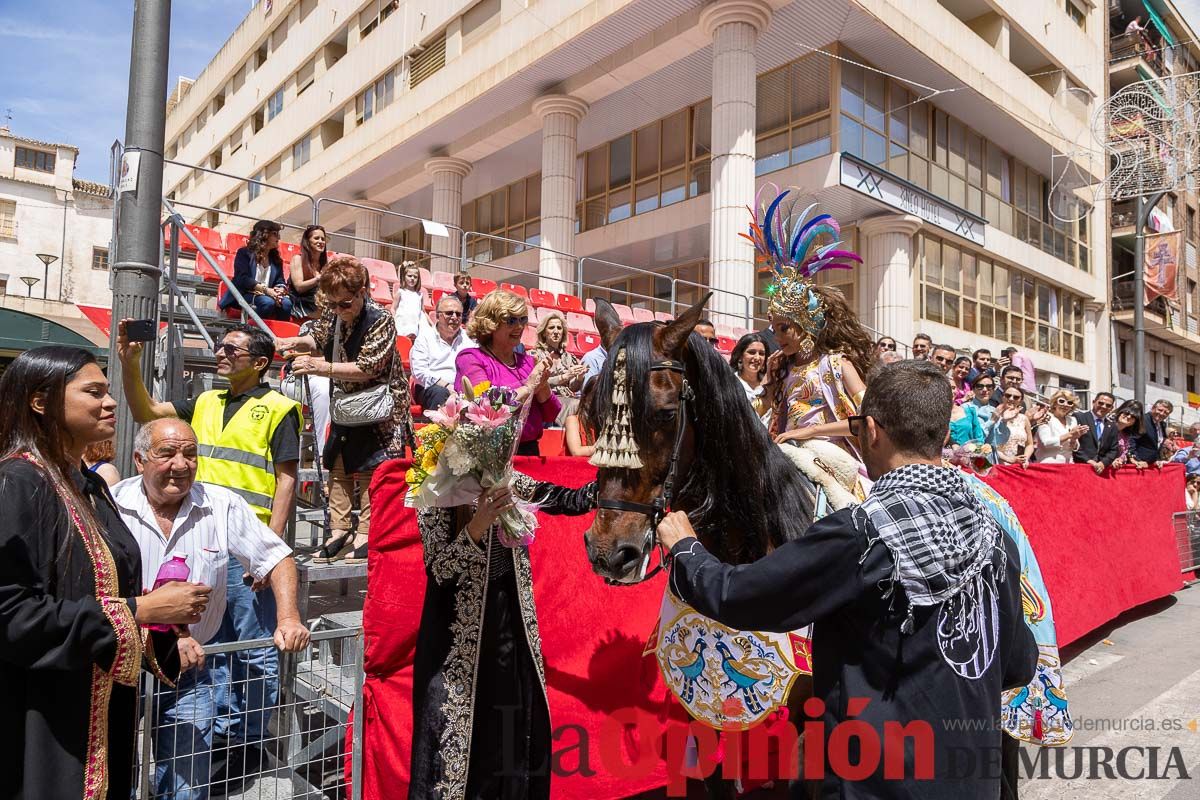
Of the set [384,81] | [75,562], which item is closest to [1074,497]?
[75,562]

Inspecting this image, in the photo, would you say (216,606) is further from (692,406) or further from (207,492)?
(692,406)

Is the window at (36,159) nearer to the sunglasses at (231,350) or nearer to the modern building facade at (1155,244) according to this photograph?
the sunglasses at (231,350)

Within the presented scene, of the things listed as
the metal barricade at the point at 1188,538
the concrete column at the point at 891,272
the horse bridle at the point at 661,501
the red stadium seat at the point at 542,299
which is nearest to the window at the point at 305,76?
the red stadium seat at the point at 542,299

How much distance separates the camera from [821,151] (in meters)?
16.8

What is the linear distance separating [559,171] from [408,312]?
38.7ft

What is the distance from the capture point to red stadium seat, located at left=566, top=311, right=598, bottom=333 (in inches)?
504

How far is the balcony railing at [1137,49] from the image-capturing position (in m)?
27.3

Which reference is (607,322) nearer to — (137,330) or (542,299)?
(137,330)

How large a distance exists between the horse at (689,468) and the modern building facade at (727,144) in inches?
419

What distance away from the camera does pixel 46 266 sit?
115ft

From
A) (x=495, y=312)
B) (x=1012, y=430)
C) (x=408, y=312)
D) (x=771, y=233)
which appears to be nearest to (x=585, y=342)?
(x=408, y=312)

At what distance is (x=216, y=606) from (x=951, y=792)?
2.86 m

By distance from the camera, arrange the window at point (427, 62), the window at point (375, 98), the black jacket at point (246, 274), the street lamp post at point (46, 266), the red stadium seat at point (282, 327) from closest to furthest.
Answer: the red stadium seat at point (282, 327) < the black jacket at point (246, 274) < the window at point (427, 62) < the window at point (375, 98) < the street lamp post at point (46, 266)

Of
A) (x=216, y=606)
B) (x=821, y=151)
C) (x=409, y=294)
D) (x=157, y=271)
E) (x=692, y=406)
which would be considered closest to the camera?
(x=692, y=406)
